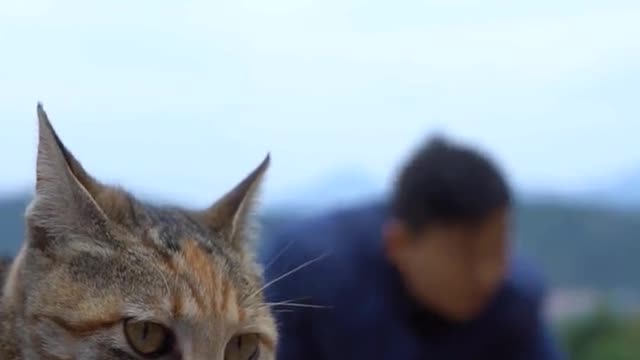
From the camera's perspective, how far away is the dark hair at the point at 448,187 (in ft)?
9.30

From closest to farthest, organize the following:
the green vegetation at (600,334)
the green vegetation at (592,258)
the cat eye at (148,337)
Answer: the cat eye at (148,337)
the green vegetation at (592,258)
the green vegetation at (600,334)

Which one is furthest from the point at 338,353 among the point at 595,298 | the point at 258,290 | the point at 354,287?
the point at 595,298

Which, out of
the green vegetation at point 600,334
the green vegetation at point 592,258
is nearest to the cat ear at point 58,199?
the green vegetation at point 592,258

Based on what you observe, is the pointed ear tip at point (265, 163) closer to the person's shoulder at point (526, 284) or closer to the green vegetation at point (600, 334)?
the person's shoulder at point (526, 284)

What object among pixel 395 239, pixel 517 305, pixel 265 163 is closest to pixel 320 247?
pixel 395 239

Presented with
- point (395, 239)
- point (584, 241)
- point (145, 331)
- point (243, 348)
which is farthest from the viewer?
point (584, 241)

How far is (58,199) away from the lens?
134 centimetres

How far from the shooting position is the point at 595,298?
25.3 feet

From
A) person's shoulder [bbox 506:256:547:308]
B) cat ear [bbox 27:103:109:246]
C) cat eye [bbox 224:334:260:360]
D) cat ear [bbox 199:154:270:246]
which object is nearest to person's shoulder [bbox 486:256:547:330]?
person's shoulder [bbox 506:256:547:308]

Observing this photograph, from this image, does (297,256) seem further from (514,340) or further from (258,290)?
(258,290)

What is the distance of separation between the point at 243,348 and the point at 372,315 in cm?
155

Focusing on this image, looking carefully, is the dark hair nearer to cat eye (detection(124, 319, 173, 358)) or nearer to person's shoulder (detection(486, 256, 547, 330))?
person's shoulder (detection(486, 256, 547, 330))

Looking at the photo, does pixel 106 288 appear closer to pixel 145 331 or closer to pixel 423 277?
pixel 145 331

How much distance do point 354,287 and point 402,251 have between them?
137 mm
